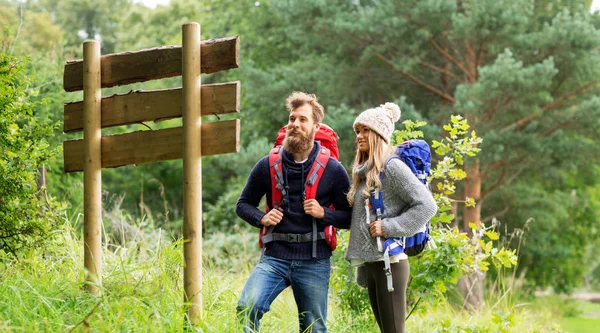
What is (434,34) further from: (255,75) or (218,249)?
(218,249)

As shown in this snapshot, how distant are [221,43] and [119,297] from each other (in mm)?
1555

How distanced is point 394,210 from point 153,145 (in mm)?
1471

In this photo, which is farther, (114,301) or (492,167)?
(492,167)

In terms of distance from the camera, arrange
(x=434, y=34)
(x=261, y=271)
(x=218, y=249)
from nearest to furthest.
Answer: (x=261, y=271), (x=218, y=249), (x=434, y=34)

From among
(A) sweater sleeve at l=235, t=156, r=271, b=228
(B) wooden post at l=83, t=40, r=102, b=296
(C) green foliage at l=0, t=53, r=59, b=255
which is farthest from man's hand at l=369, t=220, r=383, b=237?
(C) green foliage at l=0, t=53, r=59, b=255

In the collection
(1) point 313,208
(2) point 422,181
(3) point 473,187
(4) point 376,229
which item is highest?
(2) point 422,181

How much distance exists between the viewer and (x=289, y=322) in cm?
599

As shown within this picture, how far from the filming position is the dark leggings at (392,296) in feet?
13.9

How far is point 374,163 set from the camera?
14.2 feet

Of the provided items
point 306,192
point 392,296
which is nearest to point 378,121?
point 306,192

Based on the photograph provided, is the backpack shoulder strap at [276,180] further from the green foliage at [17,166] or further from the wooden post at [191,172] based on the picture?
the green foliage at [17,166]


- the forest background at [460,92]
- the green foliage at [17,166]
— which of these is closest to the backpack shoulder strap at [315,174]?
the green foliage at [17,166]

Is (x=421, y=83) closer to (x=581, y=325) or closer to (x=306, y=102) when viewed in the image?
(x=581, y=325)

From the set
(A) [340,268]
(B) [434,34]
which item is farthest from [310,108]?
(B) [434,34]
